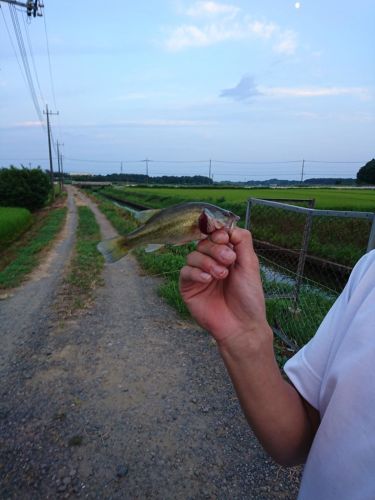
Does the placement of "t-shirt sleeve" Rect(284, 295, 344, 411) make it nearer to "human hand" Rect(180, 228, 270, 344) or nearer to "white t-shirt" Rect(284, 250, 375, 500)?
"white t-shirt" Rect(284, 250, 375, 500)

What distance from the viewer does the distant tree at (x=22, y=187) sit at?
33.4 meters

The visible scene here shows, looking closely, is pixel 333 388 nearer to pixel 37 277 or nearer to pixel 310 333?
pixel 310 333

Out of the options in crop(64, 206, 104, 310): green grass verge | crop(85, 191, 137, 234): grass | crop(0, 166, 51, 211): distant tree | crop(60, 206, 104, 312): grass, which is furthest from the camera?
crop(0, 166, 51, 211): distant tree

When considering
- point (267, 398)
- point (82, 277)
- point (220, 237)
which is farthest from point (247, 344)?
point (82, 277)

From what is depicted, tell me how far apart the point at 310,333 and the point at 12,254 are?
13.7 meters

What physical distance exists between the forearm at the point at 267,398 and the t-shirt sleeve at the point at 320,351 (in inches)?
2.7

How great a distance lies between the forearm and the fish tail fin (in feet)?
2.57

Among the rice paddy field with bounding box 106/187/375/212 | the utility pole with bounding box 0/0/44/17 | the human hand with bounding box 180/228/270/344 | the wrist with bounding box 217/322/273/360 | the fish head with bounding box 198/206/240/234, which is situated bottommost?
the rice paddy field with bounding box 106/187/375/212

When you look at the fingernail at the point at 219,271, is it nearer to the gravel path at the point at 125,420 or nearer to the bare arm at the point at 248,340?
the bare arm at the point at 248,340

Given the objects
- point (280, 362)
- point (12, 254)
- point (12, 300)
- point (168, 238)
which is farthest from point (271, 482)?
point (12, 254)

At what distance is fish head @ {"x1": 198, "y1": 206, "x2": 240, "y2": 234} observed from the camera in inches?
55.4

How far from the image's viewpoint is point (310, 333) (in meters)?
5.35

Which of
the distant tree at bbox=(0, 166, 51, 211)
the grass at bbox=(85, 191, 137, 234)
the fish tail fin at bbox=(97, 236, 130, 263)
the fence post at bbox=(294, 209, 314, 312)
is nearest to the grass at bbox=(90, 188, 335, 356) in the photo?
the fence post at bbox=(294, 209, 314, 312)

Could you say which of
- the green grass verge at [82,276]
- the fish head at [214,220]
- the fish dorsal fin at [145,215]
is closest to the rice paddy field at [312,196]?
the green grass verge at [82,276]
